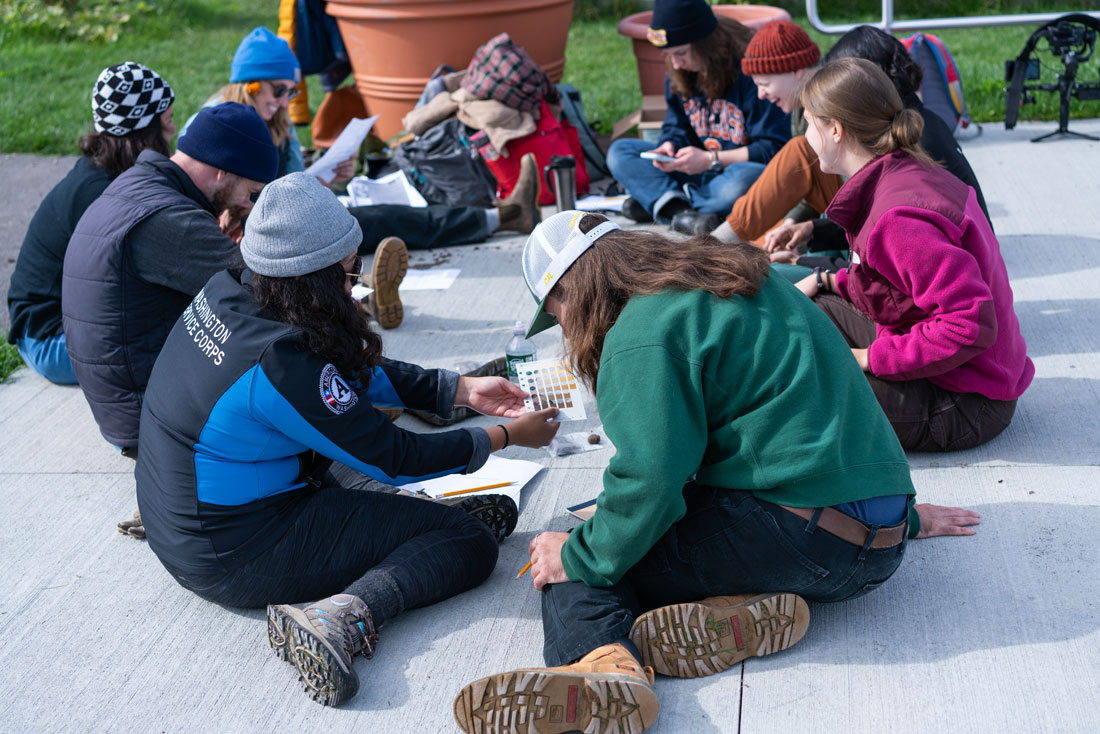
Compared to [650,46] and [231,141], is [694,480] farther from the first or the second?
[650,46]

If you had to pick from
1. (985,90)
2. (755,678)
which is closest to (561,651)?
(755,678)

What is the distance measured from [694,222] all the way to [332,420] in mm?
3419

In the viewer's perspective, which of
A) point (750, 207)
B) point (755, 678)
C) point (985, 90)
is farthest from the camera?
point (985, 90)

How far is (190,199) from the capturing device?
3609mm

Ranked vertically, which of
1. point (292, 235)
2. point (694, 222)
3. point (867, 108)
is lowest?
point (694, 222)

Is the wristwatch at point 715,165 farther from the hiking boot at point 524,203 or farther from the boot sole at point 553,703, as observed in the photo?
the boot sole at point 553,703

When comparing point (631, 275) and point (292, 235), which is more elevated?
point (292, 235)

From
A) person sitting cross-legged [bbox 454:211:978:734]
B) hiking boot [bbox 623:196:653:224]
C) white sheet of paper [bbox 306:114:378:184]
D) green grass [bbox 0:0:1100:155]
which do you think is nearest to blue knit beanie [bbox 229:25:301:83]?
white sheet of paper [bbox 306:114:378:184]

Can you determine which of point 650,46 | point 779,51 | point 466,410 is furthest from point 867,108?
point 650,46

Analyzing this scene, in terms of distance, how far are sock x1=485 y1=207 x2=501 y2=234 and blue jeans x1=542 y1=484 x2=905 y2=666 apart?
3.66m

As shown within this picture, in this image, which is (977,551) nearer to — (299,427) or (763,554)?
(763,554)

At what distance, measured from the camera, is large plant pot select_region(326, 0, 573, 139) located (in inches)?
286

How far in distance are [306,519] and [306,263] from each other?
0.69 meters

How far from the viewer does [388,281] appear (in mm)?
4875
